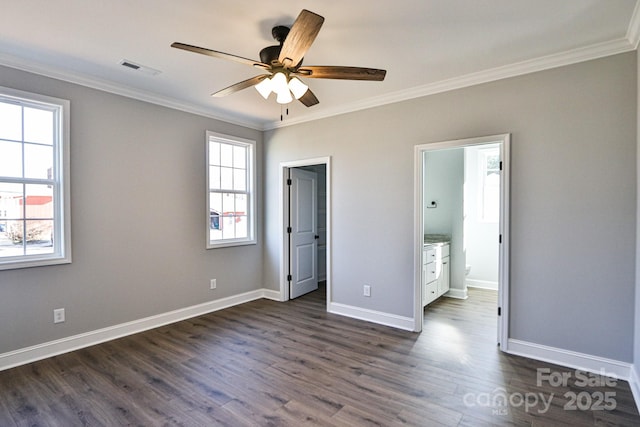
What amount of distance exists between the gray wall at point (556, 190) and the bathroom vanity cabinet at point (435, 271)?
2.15 ft

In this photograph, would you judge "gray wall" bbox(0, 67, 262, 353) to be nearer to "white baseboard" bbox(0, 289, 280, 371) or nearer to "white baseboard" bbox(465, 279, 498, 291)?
"white baseboard" bbox(0, 289, 280, 371)

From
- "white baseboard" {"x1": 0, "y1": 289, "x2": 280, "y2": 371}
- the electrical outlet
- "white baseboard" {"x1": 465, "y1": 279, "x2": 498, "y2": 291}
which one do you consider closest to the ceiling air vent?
the electrical outlet

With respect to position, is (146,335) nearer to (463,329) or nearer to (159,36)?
(159,36)

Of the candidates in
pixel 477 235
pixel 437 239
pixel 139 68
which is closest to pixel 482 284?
pixel 477 235

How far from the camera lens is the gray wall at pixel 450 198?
16.2 ft

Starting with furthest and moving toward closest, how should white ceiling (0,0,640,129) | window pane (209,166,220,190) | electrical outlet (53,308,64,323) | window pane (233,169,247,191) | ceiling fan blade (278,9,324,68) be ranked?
window pane (233,169,247,191)
window pane (209,166,220,190)
electrical outlet (53,308,64,323)
white ceiling (0,0,640,129)
ceiling fan blade (278,9,324,68)

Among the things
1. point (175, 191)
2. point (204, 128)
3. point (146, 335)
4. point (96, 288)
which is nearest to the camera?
point (96, 288)

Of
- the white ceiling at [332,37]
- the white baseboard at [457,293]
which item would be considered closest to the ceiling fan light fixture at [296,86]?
the white ceiling at [332,37]

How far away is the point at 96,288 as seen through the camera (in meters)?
3.36

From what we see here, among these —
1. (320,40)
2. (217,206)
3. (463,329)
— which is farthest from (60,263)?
(463,329)

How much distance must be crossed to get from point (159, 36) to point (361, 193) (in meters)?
2.59

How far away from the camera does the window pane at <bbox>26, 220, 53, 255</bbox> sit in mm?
2998

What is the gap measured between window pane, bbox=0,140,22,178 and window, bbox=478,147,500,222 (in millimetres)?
6211

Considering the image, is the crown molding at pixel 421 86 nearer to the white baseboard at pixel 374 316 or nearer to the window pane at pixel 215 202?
the window pane at pixel 215 202
